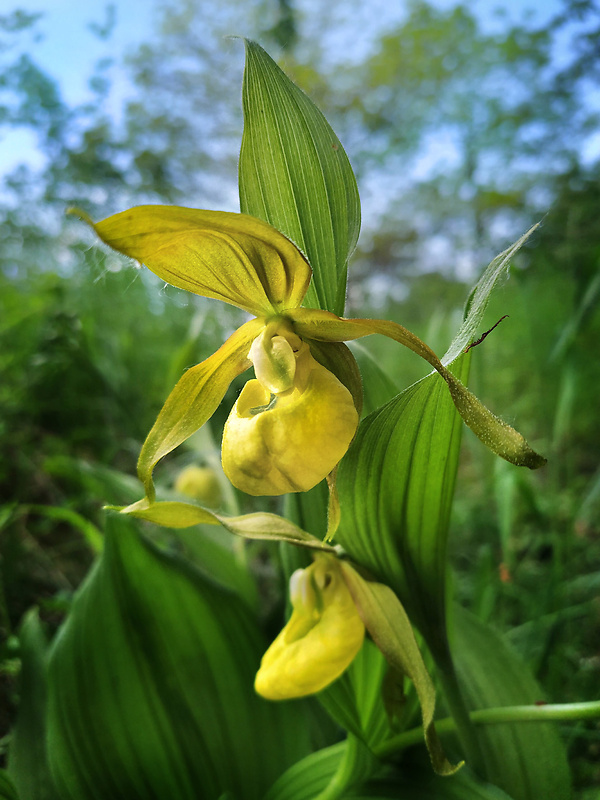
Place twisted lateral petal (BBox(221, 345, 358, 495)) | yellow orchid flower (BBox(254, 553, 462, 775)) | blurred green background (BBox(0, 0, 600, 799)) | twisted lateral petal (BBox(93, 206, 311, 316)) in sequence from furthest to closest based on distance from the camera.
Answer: blurred green background (BBox(0, 0, 600, 799)) → yellow orchid flower (BBox(254, 553, 462, 775)) → twisted lateral petal (BBox(221, 345, 358, 495)) → twisted lateral petal (BBox(93, 206, 311, 316))

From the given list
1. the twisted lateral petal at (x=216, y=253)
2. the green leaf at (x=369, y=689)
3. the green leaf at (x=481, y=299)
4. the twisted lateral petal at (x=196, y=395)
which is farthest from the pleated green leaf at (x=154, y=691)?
the green leaf at (x=481, y=299)

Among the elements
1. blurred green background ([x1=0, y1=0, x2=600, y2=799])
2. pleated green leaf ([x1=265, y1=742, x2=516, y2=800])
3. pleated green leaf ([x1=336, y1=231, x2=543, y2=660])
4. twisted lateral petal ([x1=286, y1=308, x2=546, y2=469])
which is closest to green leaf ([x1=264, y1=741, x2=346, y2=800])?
pleated green leaf ([x1=265, y1=742, x2=516, y2=800])

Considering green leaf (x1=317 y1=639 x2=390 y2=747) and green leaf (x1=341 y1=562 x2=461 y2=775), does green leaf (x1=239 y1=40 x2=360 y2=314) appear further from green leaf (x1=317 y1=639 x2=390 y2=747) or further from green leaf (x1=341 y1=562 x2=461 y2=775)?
green leaf (x1=317 y1=639 x2=390 y2=747)

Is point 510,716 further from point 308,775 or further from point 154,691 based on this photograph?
point 154,691

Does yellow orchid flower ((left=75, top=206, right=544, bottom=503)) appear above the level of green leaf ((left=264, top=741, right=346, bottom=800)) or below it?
above

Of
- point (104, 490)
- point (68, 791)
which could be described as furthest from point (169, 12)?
point (68, 791)

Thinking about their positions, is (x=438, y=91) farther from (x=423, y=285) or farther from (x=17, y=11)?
(x=17, y=11)

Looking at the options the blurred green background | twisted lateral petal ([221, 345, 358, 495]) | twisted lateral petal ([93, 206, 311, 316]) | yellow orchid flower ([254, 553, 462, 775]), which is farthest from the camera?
the blurred green background
